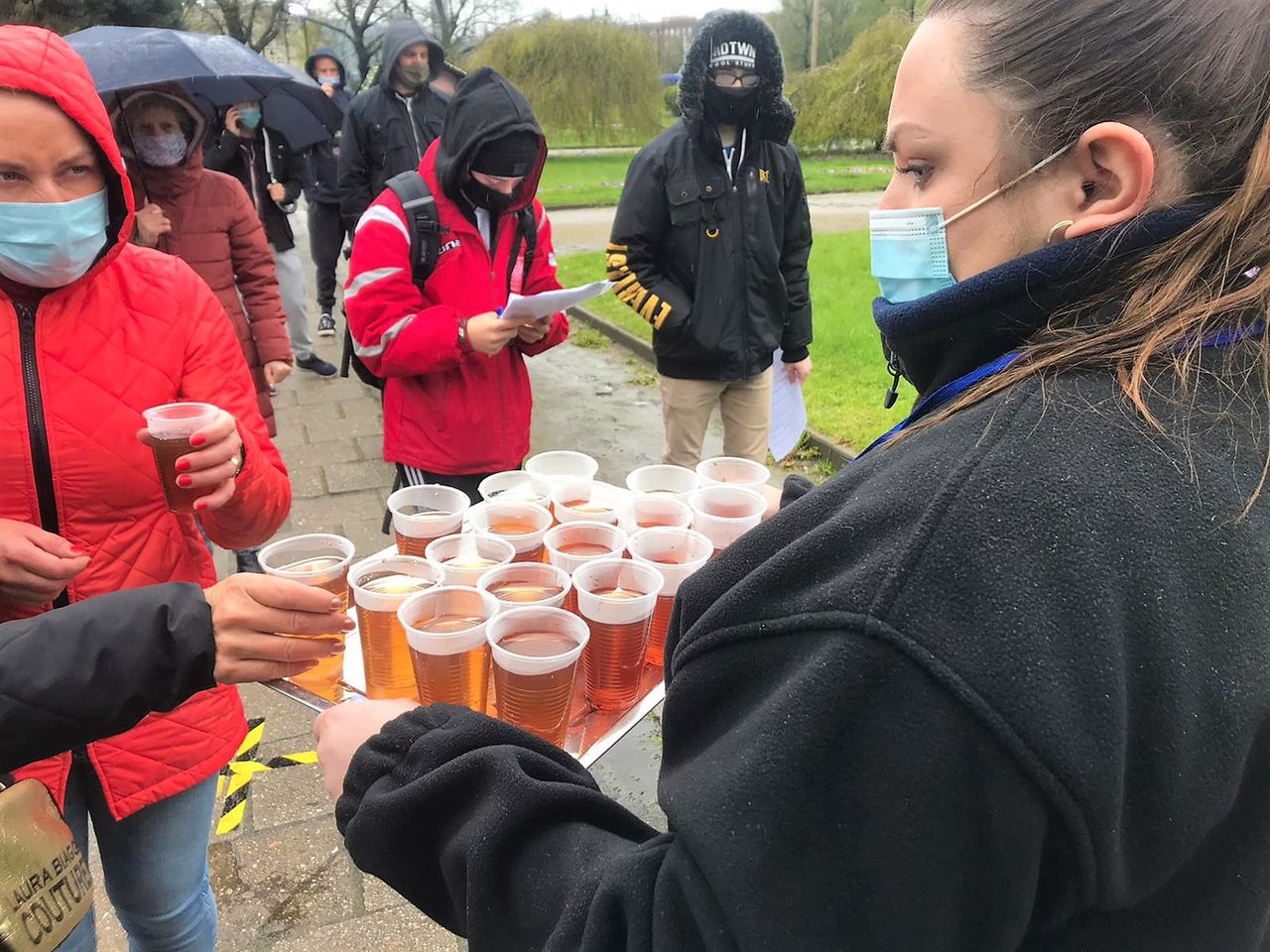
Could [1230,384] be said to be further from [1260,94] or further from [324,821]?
[324,821]

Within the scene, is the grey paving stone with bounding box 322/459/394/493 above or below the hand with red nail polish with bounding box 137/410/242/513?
below

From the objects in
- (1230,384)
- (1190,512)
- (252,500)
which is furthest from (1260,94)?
(252,500)

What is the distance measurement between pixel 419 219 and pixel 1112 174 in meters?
2.41

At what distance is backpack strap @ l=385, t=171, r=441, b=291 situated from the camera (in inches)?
114

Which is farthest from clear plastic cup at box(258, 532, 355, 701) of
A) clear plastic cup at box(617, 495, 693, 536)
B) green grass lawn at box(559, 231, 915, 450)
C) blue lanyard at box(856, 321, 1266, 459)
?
green grass lawn at box(559, 231, 915, 450)

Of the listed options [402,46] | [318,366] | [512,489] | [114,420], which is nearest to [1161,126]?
[512,489]

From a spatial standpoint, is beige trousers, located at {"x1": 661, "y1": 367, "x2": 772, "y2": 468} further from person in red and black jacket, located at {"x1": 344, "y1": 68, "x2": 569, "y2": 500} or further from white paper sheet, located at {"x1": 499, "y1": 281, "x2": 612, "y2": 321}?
white paper sheet, located at {"x1": 499, "y1": 281, "x2": 612, "y2": 321}

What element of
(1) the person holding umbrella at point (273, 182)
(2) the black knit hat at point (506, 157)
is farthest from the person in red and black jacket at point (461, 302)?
(1) the person holding umbrella at point (273, 182)

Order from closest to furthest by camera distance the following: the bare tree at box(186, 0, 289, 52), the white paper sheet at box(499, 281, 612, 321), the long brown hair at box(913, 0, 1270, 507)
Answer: the long brown hair at box(913, 0, 1270, 507) → the white paper sheet at box(499, 281, 612, 321) → the bare tree at box(186, 0, 289, 52)

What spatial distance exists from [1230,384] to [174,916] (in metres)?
2.22

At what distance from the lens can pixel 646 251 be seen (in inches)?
162

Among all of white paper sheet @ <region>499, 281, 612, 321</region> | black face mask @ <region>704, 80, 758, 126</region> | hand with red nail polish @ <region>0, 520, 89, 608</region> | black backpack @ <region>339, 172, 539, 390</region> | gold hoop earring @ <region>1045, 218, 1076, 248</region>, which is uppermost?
black face mask @ <region>704, 80, 758, 126</region>

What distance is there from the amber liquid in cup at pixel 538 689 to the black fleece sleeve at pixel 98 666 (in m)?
0.49

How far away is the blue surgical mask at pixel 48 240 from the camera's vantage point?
1.63 metres
